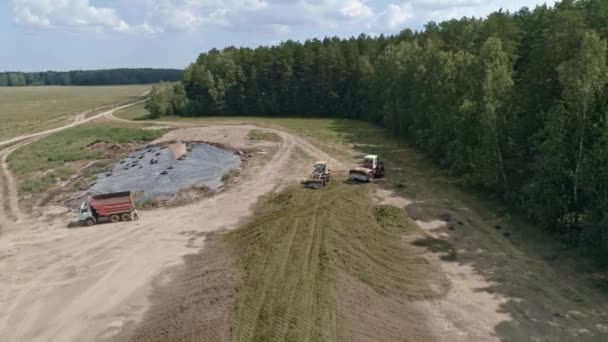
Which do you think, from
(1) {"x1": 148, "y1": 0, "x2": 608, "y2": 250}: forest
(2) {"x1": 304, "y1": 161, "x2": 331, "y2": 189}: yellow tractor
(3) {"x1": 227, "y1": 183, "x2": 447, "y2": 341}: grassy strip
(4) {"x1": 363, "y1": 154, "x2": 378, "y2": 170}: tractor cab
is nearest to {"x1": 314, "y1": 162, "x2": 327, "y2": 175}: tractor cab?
(2) {"x1": 304, "y1": 161, "x2": 331, "y2": 189}: yellow tractor

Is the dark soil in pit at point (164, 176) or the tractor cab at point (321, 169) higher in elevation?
the tractor cab at point (321, 169)

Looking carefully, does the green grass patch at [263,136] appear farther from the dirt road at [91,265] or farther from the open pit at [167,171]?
the dirt road at [91,265]

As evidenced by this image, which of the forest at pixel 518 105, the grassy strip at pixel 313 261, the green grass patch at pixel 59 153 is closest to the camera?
the grassy strip at pixel 313 261

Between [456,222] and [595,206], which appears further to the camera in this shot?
[456,222]

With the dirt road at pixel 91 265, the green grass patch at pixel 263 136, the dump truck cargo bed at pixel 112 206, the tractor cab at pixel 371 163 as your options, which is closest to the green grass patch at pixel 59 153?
the dirt road at pixel 91 265

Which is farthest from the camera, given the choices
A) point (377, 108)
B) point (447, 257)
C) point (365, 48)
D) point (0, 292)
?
point (365, 48)

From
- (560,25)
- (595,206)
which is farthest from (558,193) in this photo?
(560,25)

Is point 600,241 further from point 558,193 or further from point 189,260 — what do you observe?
point 189,260
